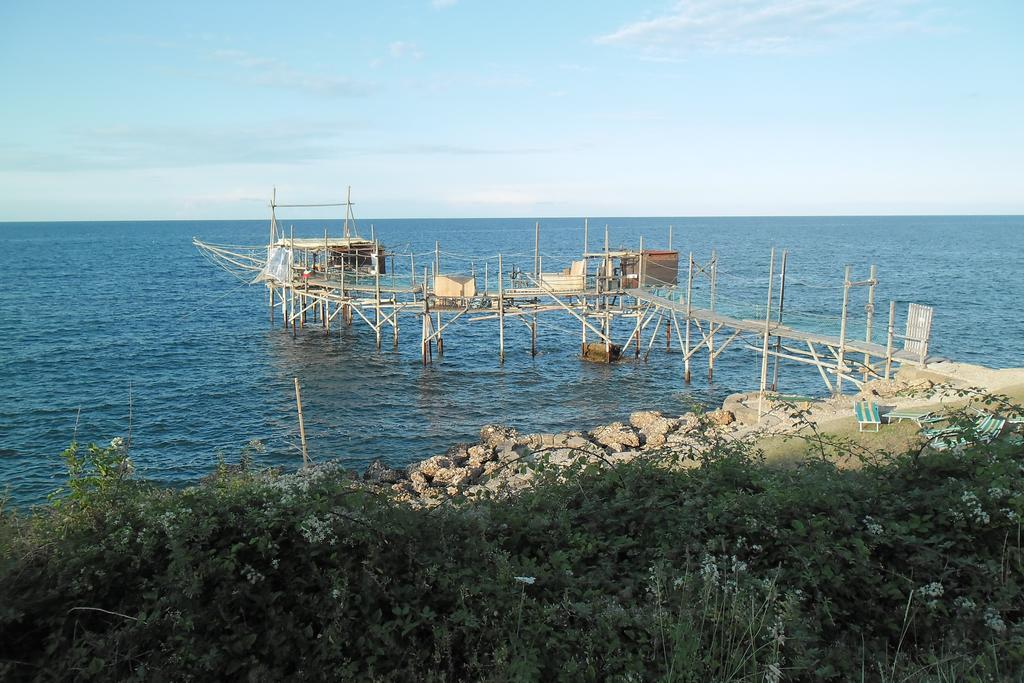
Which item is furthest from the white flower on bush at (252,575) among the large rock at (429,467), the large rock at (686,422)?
the large rock at (686,422)

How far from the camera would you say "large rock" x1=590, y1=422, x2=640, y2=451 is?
62.1 ft

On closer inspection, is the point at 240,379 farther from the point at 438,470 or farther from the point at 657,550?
the point at 657,550

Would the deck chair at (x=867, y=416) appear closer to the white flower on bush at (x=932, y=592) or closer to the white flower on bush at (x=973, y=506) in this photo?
the white flower on bush at (x=973, y=506)

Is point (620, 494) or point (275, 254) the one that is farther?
point (275, 254)

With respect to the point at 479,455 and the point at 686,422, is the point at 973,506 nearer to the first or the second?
the point at 479,455

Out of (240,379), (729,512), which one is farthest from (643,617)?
(240,379)

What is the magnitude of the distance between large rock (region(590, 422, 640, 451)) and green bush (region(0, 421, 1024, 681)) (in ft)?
42.1

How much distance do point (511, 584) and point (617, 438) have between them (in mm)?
14497

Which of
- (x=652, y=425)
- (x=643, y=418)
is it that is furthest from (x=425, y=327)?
(x=652, y=425)

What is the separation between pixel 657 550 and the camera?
5477 millimetres

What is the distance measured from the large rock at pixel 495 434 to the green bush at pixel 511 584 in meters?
14.0

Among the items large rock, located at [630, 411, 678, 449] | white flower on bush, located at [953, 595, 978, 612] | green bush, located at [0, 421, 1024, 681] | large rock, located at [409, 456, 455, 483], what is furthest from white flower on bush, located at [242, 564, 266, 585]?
large rock, located at [630, 411, 678, 449]

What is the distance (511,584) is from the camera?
504 centimetres

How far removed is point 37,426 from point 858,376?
25.9 meters
